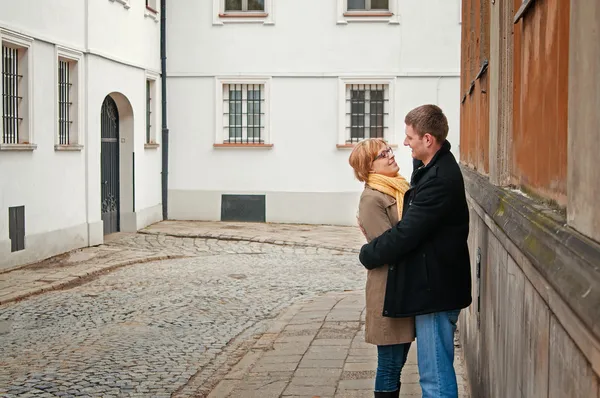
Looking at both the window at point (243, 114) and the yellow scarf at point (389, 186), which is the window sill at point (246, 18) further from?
the yellow scarf at point (389, 186)

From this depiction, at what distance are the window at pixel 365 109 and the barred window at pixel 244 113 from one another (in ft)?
6.81

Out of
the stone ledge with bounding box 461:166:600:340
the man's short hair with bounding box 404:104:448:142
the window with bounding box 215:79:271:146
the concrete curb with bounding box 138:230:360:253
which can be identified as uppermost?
the window with bounding box 215:79:271:146

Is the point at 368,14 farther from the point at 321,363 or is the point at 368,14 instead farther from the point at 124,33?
the point at 321,363

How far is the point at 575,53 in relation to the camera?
97.0 inches

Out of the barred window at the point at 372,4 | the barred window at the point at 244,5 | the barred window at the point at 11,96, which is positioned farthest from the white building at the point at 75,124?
the barred window at the point at 372,4

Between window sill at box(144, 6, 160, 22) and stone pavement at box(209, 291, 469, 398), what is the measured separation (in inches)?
547

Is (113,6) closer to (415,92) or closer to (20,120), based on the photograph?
(20,120)

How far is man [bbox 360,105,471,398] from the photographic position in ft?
16.0

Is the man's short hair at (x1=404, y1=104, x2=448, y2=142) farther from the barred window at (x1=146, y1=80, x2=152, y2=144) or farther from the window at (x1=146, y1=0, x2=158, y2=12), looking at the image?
the barred window at (x1=146, y1=80, x2=152, y2=144)

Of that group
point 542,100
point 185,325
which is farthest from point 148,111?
point 542,100

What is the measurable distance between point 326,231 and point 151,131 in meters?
5.04

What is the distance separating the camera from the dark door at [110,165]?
838 inches

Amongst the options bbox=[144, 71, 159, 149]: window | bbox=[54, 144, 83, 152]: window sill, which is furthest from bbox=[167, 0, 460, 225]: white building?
bbox=[54, 144, 83, 152]: window sill

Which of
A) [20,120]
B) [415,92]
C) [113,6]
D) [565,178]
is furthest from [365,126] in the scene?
[565,178]
